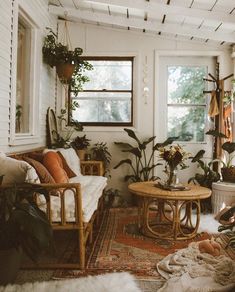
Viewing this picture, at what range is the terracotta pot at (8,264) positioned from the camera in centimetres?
221

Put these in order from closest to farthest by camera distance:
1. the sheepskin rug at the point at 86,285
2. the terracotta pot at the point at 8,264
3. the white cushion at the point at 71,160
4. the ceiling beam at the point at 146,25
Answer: the terracotta pot at the point at 8,264
the sheepskin rug at the point at 86,285
the white cushion at the point at 71,160
the ceiling beam at the point at 146,25

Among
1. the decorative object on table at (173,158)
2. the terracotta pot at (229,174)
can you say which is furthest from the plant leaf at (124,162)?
the decorative object on table at (173,158)

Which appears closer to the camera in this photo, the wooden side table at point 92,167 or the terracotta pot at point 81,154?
the wooden side table at point 92,167

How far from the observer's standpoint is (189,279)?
2490 millimetres

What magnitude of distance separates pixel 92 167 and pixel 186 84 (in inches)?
82.4

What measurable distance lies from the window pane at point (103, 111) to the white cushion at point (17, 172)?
2.92 meters

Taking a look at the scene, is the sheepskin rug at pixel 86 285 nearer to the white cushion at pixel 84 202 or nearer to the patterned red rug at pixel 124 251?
the patterned red rug at pixel 124 251

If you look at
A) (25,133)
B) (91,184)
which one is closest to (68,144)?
(25,133)

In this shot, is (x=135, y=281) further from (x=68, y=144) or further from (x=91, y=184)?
(x=68, y=144)

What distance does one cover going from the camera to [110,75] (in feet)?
18.2

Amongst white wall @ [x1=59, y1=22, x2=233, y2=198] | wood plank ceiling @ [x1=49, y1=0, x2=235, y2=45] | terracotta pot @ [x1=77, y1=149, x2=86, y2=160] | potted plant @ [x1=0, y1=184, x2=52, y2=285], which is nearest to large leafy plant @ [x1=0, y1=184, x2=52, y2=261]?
potted plant @ [x1=0, y1=184, x2=52, y2=285]

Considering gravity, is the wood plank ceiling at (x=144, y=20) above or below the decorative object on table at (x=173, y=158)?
above

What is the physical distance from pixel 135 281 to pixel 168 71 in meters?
3.83

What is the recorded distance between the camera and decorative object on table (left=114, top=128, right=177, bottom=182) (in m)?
5.19
